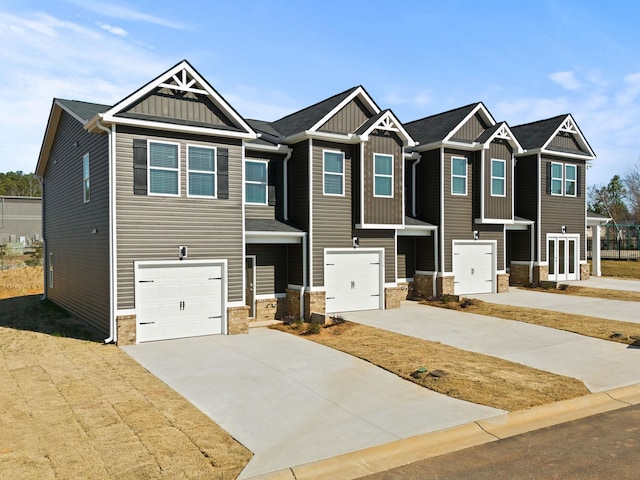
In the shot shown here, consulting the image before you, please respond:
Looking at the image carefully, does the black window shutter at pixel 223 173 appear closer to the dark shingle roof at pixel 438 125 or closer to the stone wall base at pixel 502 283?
the dark shingle roof at pixel 438 125

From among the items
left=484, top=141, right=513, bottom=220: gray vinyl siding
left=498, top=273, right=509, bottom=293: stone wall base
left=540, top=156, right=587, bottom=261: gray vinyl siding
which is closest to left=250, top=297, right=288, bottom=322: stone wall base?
left=484, top=141, right=513, bottom=220: gray vinyl siding

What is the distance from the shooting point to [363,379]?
10273 mm

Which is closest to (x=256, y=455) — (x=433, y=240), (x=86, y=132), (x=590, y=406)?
(x=590, y=406)

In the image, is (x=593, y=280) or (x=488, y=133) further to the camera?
(x=593, y=280)

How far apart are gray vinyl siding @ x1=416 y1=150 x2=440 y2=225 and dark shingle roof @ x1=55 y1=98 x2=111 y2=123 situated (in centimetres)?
1297

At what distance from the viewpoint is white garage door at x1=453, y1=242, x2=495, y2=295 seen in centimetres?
2242

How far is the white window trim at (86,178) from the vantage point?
15727 mm

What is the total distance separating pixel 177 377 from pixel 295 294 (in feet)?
25.3

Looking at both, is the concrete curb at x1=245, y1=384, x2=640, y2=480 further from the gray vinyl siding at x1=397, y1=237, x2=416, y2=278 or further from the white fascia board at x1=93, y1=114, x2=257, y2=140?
the gray vinyl siding at x1=397, y1=237, x2=416, y2=278

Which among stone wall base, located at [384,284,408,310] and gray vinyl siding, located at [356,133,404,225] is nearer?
gray vinyl siding, located at [356,133,404,225]

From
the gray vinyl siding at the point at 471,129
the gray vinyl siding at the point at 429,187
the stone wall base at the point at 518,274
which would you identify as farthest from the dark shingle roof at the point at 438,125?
the stone wall base at the point at 518,274

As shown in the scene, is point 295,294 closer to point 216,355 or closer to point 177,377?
point 216,355

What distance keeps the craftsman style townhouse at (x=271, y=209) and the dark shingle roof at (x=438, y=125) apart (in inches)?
3.9

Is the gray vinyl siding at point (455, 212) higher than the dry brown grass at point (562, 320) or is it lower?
higher
